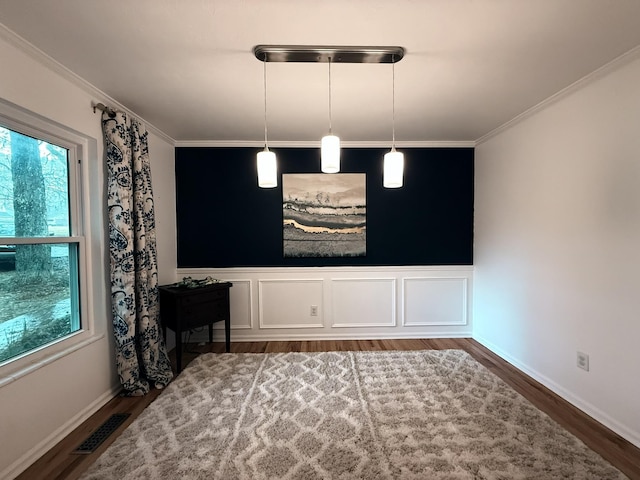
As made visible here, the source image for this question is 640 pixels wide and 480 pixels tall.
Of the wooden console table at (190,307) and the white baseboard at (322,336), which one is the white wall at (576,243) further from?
the wooden console table at (190,307)

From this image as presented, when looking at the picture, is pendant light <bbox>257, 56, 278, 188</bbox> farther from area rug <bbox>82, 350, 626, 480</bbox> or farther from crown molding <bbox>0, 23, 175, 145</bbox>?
area rug <bbox>82, 350, 626, 480</bbox>

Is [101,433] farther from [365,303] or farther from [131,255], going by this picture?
[365,303]

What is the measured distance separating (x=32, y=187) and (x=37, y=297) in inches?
28.0

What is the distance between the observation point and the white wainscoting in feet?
12.0

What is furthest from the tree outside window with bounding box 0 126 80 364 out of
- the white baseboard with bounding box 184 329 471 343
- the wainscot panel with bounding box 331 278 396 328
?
the wainscot panel with bounding box 331 278 396 328

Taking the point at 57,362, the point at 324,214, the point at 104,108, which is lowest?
the point at 57,362

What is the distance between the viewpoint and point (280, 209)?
3.66m

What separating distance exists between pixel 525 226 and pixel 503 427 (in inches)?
68.9

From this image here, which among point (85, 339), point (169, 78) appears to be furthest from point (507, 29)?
point (85, 339)

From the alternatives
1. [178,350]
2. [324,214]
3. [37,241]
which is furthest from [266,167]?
[178,350]

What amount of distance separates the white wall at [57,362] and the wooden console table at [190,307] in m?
0.51

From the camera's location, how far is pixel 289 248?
3.67m

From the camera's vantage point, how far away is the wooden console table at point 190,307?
2.79 metres

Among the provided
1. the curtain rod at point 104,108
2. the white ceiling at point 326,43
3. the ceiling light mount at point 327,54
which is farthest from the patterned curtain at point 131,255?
the ceiling light mount at point 327,54
